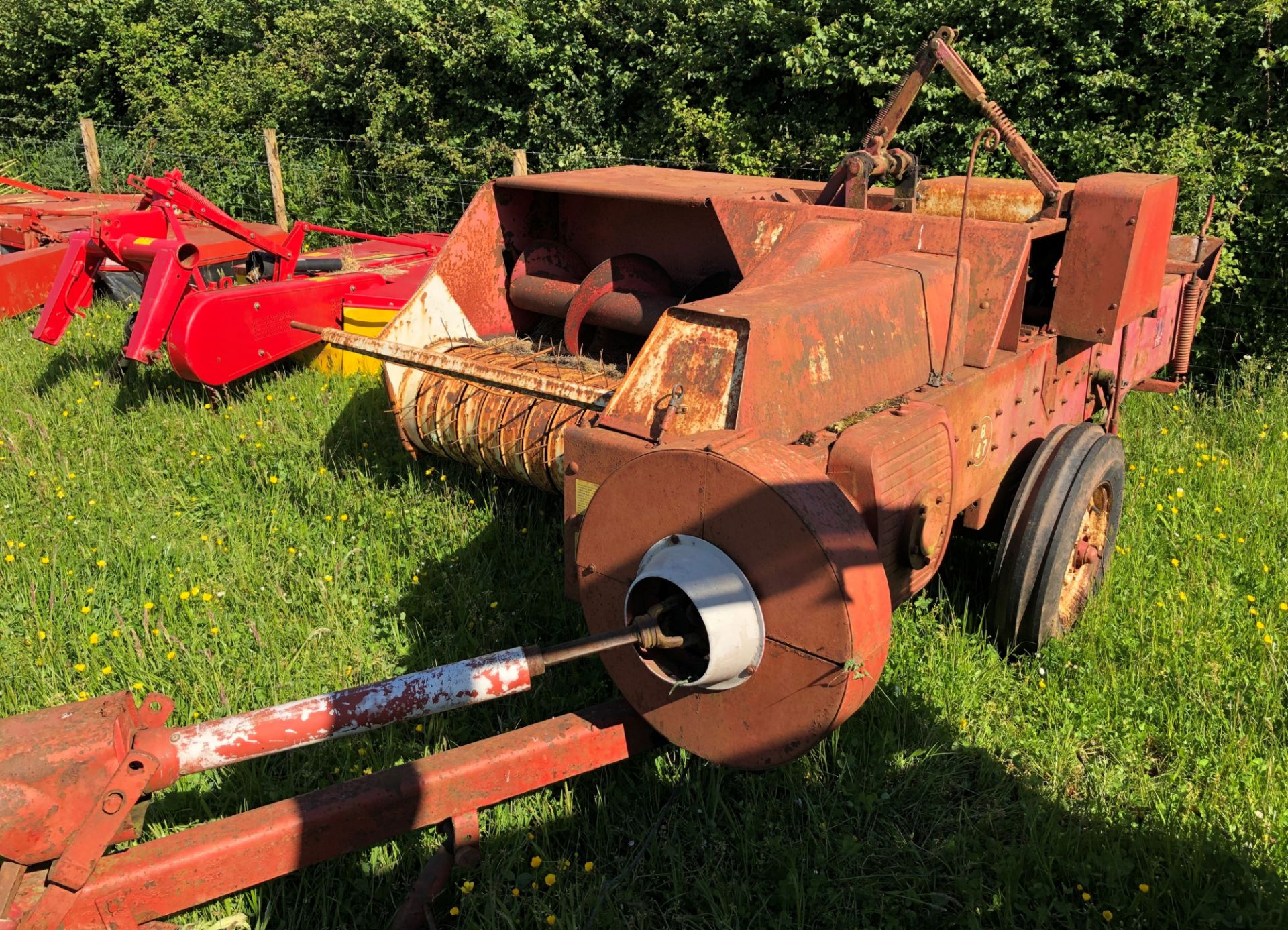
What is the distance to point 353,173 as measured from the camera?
398 inches

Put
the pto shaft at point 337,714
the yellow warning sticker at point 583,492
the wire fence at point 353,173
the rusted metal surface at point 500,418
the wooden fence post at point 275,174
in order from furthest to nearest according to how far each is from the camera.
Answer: the wooden fence post at point 275,174, the wire fence at point 353,173, the rusted metal surface at point 500,418, the yellow warning sticker at point 583,492, the pto shaft at point 337,714

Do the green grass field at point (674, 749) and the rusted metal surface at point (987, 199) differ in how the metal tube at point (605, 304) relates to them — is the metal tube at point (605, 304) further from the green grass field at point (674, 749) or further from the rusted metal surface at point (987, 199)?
the rusted metal surface at point (987, 199)

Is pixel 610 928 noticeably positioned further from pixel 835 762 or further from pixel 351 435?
pixel 351 435

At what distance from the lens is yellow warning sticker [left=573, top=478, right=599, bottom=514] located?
2453mm

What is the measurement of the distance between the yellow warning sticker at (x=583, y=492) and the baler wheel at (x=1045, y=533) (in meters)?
1.31

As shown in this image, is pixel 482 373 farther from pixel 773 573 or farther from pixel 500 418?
pixel 773 573

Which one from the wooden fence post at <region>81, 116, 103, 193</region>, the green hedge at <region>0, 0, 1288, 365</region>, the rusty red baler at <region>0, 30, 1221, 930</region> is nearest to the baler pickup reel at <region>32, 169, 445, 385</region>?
the rusty red baler at <region>0, 30, 1221, 930</region>

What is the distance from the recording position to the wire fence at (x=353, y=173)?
19.6ft

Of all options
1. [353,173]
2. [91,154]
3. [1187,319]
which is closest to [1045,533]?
[1187,319]

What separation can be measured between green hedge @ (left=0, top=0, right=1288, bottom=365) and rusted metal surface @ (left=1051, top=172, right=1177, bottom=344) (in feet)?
9.23

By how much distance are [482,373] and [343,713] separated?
1.38m

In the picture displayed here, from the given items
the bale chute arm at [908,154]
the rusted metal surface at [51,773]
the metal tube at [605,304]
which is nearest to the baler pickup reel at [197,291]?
the metal tube at [605,304]

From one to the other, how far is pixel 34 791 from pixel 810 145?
256 inches

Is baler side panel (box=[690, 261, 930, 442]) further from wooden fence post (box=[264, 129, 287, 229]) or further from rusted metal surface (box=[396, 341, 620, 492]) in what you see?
Result: wooden fence post (box=[264, 129, 287, 229])
